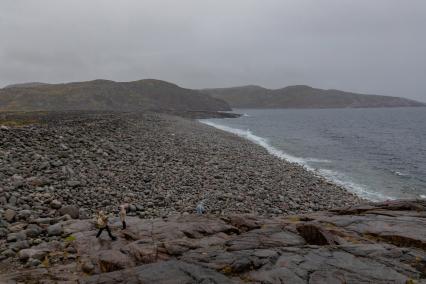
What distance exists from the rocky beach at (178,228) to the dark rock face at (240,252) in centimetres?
4

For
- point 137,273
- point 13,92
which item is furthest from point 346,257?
point 13,92

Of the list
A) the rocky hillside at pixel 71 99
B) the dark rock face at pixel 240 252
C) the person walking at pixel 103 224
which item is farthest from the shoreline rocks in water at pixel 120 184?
the rocky hillside at pixel 71 99

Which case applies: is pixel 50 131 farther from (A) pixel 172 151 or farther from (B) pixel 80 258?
(B) pixel 80 258

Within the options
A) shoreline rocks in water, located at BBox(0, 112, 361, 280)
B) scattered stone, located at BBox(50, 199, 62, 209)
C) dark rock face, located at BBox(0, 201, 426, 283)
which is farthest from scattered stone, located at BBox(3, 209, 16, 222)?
dark rock face, located at BBox(0, 201, 426, 283)

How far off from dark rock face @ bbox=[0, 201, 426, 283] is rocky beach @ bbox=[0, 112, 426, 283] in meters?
0.04

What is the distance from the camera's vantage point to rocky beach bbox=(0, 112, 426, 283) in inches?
509

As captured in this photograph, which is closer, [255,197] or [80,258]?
[80,258]

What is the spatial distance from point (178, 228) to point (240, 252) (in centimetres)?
389

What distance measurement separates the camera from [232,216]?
18547 mm

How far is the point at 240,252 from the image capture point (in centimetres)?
1413

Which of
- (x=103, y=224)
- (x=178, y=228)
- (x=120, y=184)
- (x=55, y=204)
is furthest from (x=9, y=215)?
(x=120, y=184)

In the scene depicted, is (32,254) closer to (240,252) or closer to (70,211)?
(70,211)

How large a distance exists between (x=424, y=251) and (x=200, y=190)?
16.7m

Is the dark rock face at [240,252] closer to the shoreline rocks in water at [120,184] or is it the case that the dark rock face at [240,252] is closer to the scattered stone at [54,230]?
the scattered stone at [54,230]
